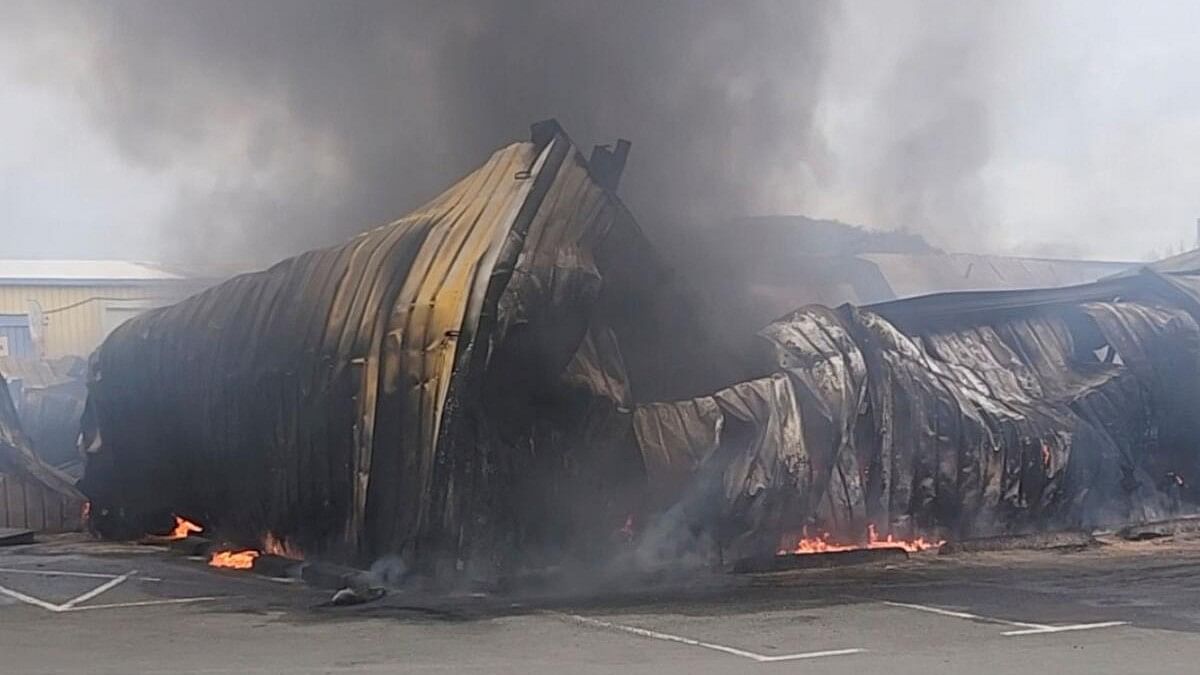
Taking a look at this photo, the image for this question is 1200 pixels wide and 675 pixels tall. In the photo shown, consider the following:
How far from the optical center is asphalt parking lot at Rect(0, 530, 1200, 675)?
730cm

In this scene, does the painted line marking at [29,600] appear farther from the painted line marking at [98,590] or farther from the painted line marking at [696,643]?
the painted line marking at [696,643]

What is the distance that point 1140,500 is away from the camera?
49.2 ft

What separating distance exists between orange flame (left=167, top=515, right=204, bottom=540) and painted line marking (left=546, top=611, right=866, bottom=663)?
6.94 m

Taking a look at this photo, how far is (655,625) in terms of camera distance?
8.64 meters

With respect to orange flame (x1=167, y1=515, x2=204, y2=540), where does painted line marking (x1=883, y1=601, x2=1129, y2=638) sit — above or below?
below

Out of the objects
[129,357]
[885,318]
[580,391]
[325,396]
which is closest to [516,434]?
[580,391]

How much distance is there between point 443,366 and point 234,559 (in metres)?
3.74

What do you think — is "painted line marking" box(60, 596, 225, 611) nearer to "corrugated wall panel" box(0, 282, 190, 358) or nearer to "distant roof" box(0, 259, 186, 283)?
"distant roof" box(0, 259, 186, 283)

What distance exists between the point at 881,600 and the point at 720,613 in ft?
4.19

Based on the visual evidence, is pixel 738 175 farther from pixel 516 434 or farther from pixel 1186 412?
pixel 516 434

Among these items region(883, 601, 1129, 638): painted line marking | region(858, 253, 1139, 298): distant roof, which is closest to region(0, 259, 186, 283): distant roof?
region(858, 253, 1139, 298): distant roof

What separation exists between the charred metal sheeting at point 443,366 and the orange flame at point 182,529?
1434 mm

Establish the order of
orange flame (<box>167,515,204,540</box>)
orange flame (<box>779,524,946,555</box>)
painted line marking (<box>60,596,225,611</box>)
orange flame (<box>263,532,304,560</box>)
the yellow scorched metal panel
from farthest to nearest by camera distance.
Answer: orange flame (<box>167,515,204,540</box>) → orange flame (<box>779,524,946,555</box>) → orange flame (<box>263,532,304,560</box>) → the yellow scorched metal panel → painted line marking (<box>60,596,225,611</box>)

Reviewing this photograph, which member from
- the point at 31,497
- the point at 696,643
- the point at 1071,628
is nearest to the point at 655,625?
the point at 696,643
